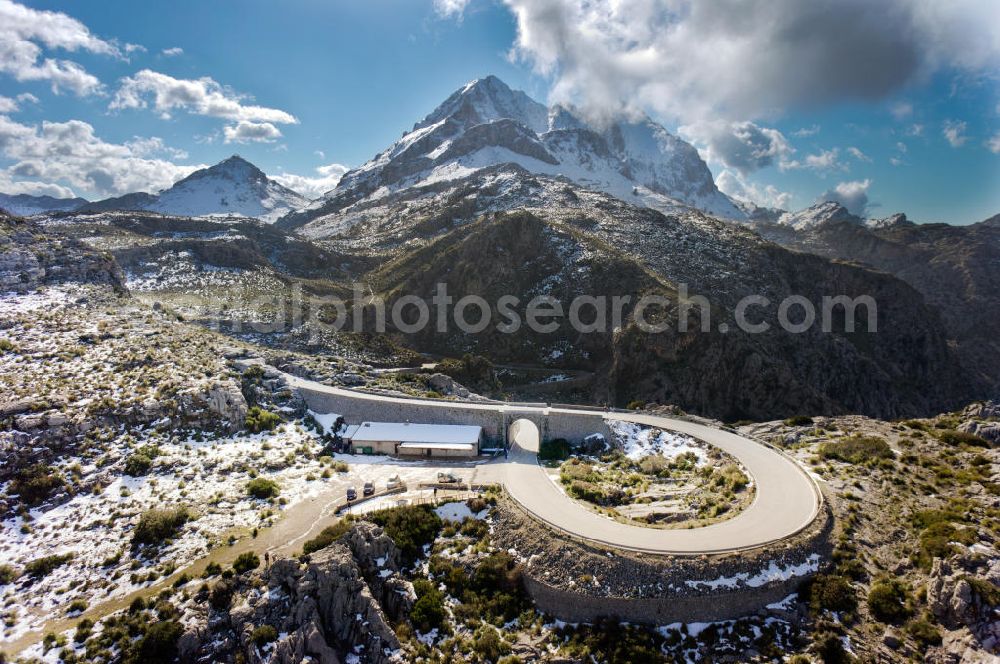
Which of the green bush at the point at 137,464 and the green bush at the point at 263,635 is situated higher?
the green bush at the point at 137,464

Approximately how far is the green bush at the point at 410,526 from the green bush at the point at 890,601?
2022 cm

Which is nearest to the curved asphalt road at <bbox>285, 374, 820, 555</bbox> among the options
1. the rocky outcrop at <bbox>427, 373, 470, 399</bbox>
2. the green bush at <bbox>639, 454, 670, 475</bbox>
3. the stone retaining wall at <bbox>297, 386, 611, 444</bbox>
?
the stone retaining wall at <bbox>297, 386, 611, 444</bbox>

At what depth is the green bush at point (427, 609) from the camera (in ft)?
71.2

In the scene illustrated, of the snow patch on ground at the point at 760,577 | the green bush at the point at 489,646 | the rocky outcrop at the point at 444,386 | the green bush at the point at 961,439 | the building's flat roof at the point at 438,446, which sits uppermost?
the rocky outcrop at the point at 444,386

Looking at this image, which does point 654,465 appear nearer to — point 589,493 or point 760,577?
point 589,493

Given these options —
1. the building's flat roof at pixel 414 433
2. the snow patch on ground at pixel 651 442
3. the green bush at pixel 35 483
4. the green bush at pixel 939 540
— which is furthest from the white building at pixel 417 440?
the green bush at pixel 939 540

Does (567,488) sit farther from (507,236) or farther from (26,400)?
(507,236)

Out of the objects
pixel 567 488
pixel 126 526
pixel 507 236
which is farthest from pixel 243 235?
pixel 567 488

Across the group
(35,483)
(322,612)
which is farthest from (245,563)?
(35,483)

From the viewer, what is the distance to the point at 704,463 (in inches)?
1297

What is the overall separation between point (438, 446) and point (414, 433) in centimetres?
321

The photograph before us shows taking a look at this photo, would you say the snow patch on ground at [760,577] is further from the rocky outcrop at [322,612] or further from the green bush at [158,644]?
the green bush at [158,644]

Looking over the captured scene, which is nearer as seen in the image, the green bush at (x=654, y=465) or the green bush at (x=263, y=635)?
the green bush at (x=263, y=635)

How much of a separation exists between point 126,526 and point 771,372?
225 ft
